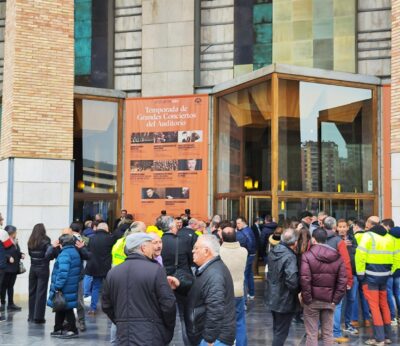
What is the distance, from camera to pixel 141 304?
4820 mm

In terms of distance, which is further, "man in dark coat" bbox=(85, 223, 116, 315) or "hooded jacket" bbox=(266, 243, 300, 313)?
"man in dark coat" bbox=(85, 223, 116, 315)

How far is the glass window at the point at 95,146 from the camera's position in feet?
65.7

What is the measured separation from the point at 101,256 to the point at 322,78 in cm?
915

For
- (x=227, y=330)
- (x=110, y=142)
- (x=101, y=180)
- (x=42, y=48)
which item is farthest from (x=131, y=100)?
(x=227, y=330)

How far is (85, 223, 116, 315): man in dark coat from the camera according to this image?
37.7ft

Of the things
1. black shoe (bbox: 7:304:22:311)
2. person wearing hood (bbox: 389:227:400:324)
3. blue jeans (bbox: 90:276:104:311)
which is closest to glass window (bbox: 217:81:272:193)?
blue jeans (bbox: 90:276:104:311)

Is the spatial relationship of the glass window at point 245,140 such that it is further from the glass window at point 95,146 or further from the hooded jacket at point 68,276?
the hooded jacket at point 68,276

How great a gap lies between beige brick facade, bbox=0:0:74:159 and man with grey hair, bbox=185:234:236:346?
32.3ft

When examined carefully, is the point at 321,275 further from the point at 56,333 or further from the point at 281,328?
the point at 56,333

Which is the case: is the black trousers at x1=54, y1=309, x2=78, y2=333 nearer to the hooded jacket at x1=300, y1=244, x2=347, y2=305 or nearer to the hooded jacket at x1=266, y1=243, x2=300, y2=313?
the hooded jacket at x1=266, y1=243, x2=300, y2=313

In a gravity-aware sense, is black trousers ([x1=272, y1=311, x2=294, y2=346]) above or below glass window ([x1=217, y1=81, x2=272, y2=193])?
below

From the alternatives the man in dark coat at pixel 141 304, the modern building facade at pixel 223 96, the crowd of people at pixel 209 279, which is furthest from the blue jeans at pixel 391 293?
the man in dark coat at pixel 141 304

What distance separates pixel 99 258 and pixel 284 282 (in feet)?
16.8

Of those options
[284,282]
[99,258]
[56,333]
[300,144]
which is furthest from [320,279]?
[300,144]
